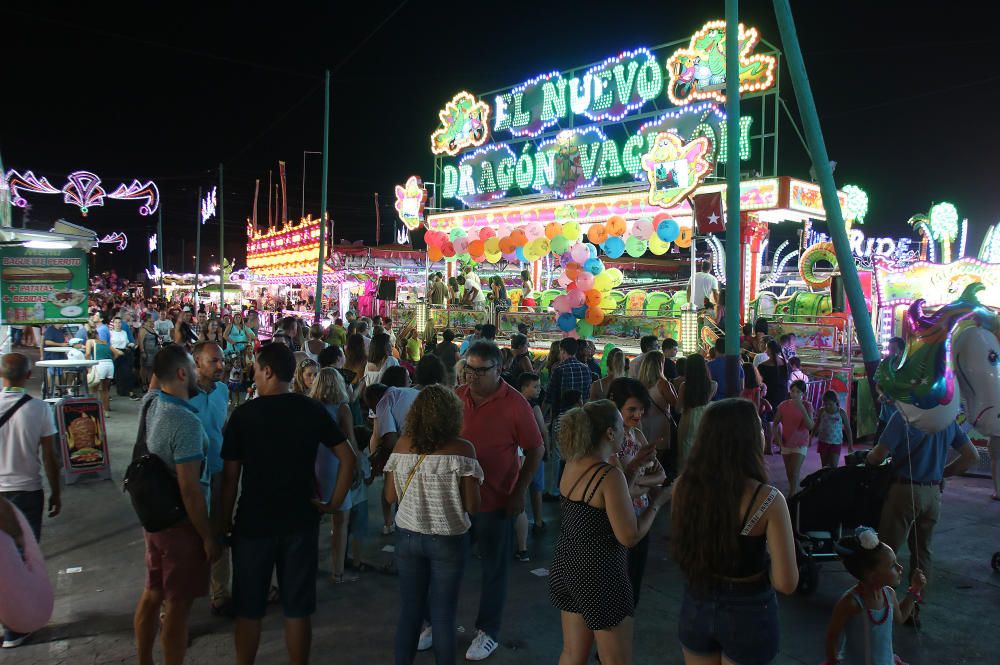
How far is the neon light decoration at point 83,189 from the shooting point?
1474cm

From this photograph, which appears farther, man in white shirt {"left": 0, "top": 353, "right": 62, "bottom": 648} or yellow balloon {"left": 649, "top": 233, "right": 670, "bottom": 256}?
yellow balloon {"left": 649, "top": 233, "right": 670, "bottom": 256}

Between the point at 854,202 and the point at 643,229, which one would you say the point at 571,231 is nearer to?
the point at 643,229

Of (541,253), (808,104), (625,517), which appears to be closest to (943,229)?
(541,253)

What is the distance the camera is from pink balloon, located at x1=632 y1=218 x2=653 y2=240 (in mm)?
14664

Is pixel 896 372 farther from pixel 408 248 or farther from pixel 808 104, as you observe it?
pixel 408 248

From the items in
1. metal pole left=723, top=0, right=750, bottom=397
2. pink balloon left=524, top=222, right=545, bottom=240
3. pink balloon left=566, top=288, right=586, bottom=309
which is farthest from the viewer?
pink balloon left=524, top=222, right=545, bottom=240

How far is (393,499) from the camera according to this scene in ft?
11.4

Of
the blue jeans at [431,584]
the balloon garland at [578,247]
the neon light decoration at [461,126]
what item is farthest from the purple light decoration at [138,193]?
the blue jeans at [431,584]

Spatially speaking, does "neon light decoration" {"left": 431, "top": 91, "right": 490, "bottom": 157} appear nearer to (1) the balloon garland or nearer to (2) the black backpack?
(1) the balloon garland

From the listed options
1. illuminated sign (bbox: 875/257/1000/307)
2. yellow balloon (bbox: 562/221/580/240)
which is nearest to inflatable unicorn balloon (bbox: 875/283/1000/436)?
illuminated sign (bbox: 875/257/1000/307)

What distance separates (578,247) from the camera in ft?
47.8

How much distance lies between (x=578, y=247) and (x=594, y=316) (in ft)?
7.76

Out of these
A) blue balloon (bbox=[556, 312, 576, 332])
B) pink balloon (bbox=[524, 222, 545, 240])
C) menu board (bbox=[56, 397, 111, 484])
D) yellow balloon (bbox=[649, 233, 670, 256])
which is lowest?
menu board (bbox=[56, 397, 111, 484])

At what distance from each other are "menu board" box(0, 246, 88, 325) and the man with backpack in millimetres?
6362
